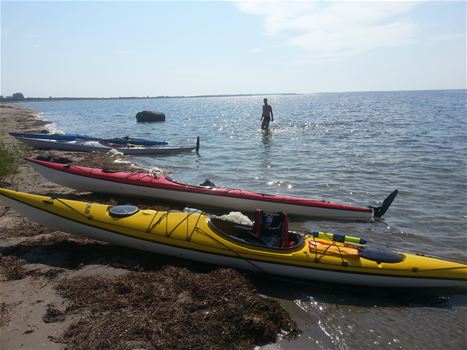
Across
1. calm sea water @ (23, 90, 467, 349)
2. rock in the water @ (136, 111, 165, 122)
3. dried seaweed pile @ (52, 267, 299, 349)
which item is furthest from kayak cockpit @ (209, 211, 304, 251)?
rock in the water @ (136, 111, 165, 122)

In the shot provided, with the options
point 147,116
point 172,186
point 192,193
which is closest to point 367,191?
point 192,193

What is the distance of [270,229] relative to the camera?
6652 millimetres

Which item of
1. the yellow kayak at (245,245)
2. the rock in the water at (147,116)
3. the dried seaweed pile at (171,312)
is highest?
the yellow kayak at (245,245)

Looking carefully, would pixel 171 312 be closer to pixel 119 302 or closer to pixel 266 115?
pixel 119 302

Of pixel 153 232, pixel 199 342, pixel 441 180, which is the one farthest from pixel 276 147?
pixel 199 342

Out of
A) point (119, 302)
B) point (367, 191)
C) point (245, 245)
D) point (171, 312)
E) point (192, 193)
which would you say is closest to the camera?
point (171, 312)

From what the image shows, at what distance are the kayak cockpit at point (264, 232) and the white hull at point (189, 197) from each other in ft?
8.78

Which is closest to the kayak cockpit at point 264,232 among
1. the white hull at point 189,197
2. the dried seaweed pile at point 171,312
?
the dried seaweed pile at point 171,312

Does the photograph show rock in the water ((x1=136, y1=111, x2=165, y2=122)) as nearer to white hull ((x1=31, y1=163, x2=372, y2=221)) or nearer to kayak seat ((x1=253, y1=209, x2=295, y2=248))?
white hull ((x1=31, y1=163, x2=372, y2=221))

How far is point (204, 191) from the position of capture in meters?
9.74

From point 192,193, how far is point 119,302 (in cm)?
488

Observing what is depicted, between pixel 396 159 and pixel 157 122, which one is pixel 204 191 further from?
pixel 157 122

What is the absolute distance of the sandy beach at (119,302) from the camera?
444cm

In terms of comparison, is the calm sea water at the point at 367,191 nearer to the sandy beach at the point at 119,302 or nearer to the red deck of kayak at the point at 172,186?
the red deck of kayak at the point at 172,186
